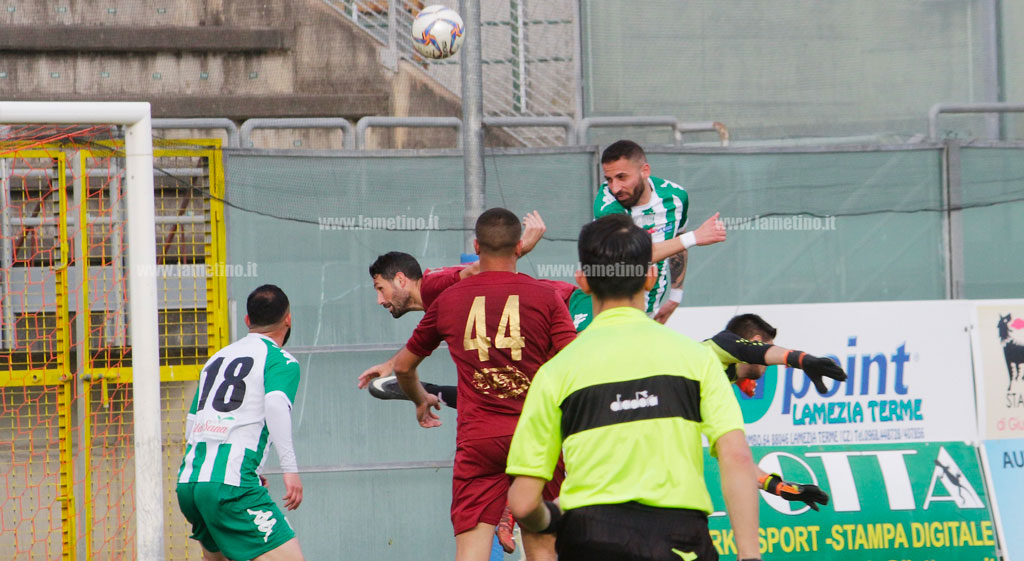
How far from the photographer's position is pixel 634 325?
3.48m

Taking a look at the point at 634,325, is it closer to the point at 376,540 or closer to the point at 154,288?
the point at 154,288

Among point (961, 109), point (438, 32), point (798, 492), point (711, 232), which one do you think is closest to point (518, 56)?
point (438, 32)

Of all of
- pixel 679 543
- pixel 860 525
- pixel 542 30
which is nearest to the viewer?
pixel 679 543

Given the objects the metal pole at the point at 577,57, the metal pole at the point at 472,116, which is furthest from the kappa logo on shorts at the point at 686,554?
the metal pole at the point at 577,57

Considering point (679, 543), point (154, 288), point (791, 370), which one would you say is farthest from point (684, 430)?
point (791, 370)

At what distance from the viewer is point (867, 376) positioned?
26.7ft

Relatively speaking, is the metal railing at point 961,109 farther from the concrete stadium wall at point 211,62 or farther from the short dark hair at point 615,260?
the short dark hair at point 615,260

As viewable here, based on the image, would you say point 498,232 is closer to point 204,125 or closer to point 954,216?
point 204,125

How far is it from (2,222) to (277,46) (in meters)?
3.63

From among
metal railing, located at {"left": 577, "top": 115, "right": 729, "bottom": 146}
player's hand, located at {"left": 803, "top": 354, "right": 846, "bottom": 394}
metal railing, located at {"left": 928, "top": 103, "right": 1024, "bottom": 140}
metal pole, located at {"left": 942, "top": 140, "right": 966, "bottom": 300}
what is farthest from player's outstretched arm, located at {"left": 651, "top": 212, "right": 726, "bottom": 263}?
metal railing, located at {"left": 928, "top": 103, "right": 1024, "bottom": 140}

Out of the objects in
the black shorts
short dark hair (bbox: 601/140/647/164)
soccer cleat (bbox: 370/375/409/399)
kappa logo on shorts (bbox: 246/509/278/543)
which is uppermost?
short dark hair (bbox: 601/140/647/164)

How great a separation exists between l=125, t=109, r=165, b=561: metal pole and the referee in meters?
3.54

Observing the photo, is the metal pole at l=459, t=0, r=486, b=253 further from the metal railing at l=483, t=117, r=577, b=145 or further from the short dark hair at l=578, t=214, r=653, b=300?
the short dark hair at l=578, t=214, r=653, b=300

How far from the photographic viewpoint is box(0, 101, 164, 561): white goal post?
20.6ft
